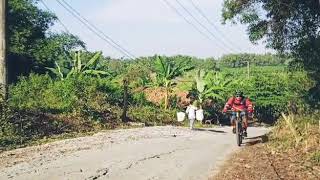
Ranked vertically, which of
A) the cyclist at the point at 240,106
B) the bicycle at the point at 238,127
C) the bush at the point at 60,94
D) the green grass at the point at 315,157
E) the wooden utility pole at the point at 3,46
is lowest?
the green grass at the point at 315,157

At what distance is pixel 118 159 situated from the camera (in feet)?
42.0

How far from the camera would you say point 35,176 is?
408 inches

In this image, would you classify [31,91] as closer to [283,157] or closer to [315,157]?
[283,157]

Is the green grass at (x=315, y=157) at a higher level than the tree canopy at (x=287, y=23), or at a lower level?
lower

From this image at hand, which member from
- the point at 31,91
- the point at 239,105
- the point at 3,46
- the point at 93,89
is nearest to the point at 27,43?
the point at 31,91

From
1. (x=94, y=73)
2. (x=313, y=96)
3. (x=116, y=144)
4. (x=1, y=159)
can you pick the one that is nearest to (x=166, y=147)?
(x=116, y=144)

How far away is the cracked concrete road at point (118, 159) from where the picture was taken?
1076 centimetres

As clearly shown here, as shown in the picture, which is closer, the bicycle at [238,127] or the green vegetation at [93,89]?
the bicycle at [238,127]

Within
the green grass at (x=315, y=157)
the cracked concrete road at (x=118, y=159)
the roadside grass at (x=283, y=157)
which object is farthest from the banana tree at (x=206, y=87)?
the green grass at (x=315, y=157)

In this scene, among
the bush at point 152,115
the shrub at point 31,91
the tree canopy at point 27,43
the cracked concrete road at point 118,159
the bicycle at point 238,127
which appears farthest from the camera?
the tree canopy at point 27,43

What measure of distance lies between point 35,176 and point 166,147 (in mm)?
6048

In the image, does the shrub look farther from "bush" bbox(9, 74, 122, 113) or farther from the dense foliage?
the dense foliage

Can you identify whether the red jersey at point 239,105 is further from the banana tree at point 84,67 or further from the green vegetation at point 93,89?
the banana tree at point 84,67

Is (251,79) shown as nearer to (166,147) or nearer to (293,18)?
(293,18)
